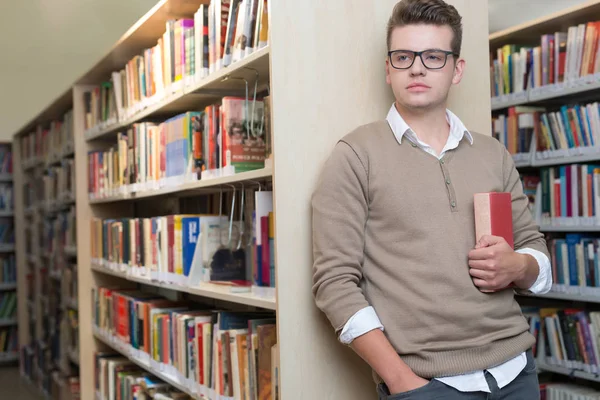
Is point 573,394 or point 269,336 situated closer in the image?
point 269,336

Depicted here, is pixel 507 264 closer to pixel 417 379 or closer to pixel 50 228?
pixel 417 379

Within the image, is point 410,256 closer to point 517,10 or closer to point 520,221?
point 520,221

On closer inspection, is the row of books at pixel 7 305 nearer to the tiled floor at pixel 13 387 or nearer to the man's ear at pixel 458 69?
the tiled floor at pixel 13 387

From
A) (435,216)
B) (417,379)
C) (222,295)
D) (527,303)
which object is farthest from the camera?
(527,303)

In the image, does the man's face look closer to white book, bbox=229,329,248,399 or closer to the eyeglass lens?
the eyeglass lens

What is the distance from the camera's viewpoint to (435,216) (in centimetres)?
171

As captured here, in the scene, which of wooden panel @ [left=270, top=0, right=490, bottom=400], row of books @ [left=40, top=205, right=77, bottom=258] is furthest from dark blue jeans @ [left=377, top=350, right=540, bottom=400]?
row of books @ [left=40, top=205, right=77, bottom=258]

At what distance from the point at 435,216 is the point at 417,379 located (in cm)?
38

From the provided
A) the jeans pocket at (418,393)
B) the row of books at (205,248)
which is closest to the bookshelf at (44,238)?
the row of books at (205,248)

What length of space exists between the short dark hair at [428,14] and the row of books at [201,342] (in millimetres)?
970

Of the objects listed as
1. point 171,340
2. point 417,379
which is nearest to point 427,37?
point 417,379

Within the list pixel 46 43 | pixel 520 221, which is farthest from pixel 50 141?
pixel 520 221

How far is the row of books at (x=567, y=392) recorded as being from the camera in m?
3.42

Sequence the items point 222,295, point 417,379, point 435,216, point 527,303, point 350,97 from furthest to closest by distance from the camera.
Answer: point 527,303
point 222,295
point 350,97
point 435,216
point 417,379
